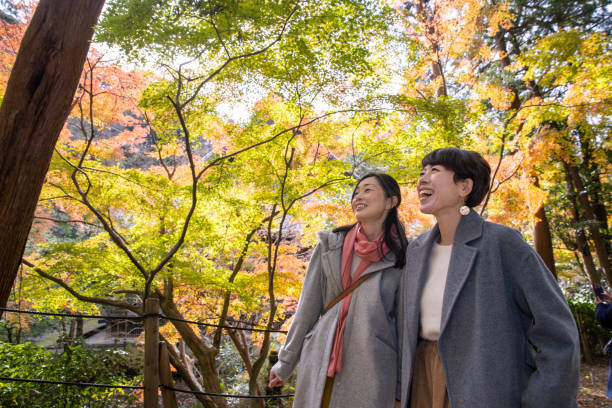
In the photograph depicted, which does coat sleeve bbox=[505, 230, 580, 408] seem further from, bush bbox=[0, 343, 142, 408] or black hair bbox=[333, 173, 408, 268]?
bush bbox=[0, 343, 142, 408]

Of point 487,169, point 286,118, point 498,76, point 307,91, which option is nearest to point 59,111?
point 307,91

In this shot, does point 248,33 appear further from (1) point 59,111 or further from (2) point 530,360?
(2) point 530,360

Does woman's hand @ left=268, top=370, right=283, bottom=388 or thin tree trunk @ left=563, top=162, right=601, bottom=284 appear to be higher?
thin tree trunk @ left=563, top=162, right=601, bottom=284

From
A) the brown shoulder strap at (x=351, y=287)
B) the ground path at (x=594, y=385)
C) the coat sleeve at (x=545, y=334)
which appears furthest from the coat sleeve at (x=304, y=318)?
the ground path at (x=594, y=385)

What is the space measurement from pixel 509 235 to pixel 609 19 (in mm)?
11343

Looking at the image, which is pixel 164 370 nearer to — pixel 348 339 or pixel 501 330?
pixel 348 339

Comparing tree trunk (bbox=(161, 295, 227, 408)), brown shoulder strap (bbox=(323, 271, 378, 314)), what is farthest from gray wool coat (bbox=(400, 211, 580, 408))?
tree trunk (bbox=(161, 295, 227, 408))

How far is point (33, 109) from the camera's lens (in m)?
3.15

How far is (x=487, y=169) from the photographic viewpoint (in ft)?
5.42

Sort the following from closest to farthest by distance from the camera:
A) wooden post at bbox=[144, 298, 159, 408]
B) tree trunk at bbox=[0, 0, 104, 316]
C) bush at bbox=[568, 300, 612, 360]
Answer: wooden post at bbox=[144, 298, 159, 408], tree trunk at bbox=[0, 0, 104, 316], bush at bbox=[568, 300, 612, 360]

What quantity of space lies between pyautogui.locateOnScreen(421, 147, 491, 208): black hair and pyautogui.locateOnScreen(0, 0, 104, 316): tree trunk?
10.9 feet

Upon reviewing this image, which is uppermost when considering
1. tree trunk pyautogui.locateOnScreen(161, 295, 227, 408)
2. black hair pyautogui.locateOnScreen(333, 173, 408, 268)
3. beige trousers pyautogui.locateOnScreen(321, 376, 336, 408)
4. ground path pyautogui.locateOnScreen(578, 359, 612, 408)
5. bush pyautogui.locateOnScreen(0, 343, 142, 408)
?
black hair pyautogui.locateOnScreen(333, 173, 408, 268)

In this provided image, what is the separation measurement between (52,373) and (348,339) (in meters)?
2.72

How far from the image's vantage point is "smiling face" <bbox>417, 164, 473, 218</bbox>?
5.29ft
